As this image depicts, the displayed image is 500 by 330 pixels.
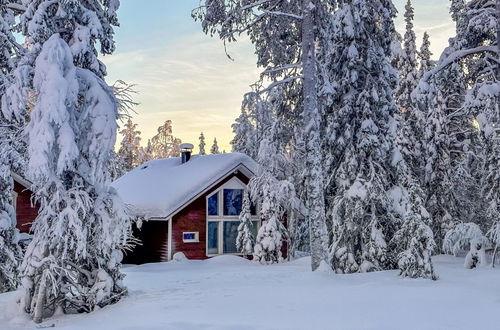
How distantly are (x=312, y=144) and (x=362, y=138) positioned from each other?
6.70 feet

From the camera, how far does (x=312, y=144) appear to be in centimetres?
1580

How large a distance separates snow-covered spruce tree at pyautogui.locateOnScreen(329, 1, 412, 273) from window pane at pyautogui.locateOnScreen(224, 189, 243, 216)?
838cm

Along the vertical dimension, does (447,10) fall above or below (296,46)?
above

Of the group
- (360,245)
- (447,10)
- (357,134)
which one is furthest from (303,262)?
(447,10)

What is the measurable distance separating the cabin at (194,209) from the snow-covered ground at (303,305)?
8782 mm

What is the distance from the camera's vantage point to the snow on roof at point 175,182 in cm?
2284

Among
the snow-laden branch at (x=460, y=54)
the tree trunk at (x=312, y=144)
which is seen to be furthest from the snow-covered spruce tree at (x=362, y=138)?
the snow-laden branch at (x=460, y=54)

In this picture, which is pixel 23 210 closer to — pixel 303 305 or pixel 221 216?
pixel 221 216

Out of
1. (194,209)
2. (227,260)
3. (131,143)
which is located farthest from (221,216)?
(131,143)

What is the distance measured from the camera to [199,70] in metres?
24.5

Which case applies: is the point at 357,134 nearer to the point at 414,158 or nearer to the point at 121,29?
the point at 121,29

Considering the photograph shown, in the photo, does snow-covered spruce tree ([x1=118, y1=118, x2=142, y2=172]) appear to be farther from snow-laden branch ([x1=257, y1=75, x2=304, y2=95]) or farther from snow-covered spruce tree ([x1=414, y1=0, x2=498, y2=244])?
snow-laden branch ([x1=257, y1=75, x2=304, y2=95])

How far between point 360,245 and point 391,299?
6467 mm

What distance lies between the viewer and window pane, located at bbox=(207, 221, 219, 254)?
79.5ft
